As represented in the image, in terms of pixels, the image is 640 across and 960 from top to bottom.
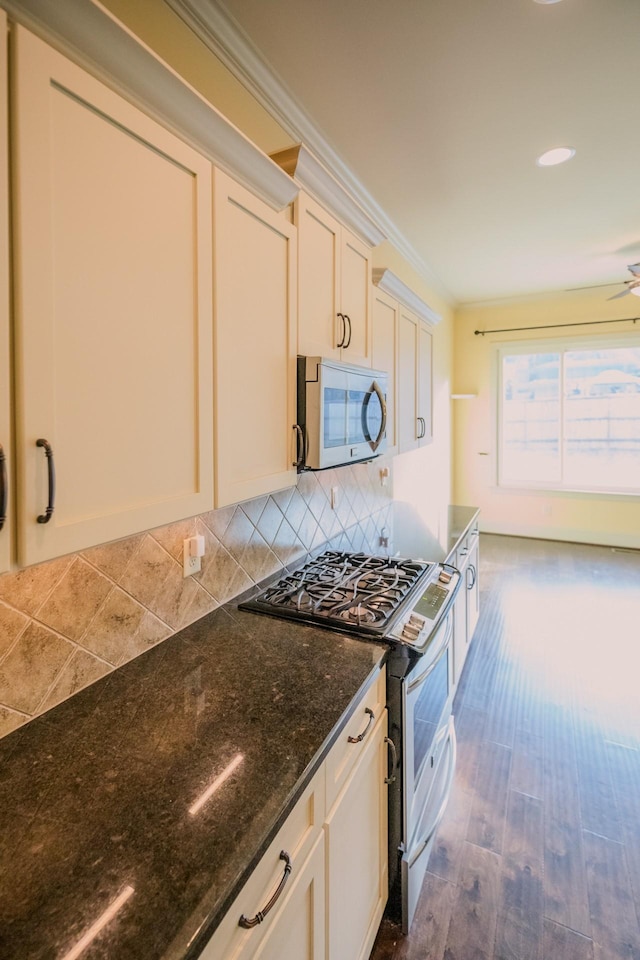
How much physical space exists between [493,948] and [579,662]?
2036 mm

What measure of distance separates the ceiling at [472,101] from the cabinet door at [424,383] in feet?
2.80

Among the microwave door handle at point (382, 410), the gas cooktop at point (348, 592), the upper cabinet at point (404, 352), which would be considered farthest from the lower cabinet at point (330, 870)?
the upper cabinet at point (404, 352)

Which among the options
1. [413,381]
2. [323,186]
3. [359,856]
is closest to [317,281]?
[323,186]

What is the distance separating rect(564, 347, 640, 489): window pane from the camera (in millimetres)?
5238

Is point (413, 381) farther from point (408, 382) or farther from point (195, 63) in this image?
point (195, 63)

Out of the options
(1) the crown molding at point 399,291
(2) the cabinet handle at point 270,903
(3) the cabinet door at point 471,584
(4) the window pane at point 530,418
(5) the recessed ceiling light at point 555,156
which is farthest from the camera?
(4) the window pane at point 530,418

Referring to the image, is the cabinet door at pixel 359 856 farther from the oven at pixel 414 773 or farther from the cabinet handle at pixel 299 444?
the cabinet handle at pixel 299 444

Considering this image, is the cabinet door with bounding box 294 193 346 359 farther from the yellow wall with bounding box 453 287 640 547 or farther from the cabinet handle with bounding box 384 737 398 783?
the yellow wall with bounding box 453 287 640 547

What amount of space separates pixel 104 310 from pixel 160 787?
896 mm

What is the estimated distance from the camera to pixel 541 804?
1.99 m

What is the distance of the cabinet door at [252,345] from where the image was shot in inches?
46.1

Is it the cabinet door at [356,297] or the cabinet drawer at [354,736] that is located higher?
the cabinet door at [356,297]

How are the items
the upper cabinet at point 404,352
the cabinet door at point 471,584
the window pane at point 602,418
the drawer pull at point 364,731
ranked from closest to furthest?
1. the drawer pull at point 364,731
2. the upper cabinet at point 404,352
3. the cabinet door at point 471,584
4. the window pane at point 602,418

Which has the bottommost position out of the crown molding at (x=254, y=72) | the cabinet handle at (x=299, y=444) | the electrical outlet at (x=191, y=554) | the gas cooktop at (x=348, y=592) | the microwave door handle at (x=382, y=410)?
the gas cooktop at (x=348, y=592)
